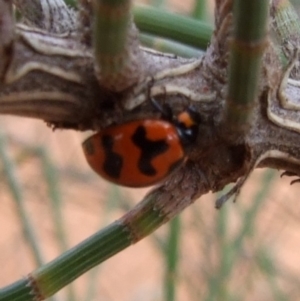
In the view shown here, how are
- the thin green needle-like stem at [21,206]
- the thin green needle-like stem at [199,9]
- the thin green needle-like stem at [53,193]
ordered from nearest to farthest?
1. the thin green needle-like stem at [199,9]
2. the thin green needle-like stem at [21,206]
3. the thin green needle-like stem at [53,193]

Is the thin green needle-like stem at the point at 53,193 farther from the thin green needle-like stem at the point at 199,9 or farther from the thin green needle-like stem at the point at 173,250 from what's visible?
the thin green needle-like stem at the point at 199,9

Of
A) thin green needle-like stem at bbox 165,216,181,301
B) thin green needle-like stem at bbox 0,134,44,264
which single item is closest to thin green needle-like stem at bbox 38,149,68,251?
thin green needle-like stem at bbox 0,134,44,264

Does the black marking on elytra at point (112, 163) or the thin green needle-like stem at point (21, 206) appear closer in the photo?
the black marking on elytra at point (112, 163)

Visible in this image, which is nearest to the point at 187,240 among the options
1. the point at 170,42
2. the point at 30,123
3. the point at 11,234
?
the point at 11,234

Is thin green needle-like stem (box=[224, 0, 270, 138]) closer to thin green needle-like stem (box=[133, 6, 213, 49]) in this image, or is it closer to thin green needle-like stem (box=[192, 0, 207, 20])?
thin green needle-like stem (box=[133, 6, 213, 49])

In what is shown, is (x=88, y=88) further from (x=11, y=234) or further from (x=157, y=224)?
(x=11, y=234)

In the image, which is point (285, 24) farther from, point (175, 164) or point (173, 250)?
point (173, 250)

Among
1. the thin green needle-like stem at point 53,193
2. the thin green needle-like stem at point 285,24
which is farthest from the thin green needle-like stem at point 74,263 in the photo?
the thin green needle-like stem at point 53,193
